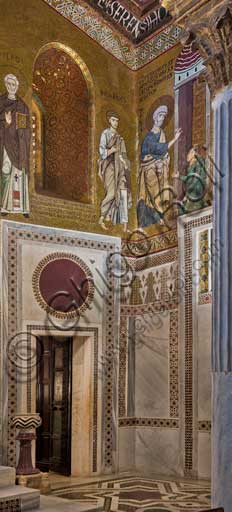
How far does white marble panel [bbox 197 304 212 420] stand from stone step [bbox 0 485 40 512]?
302cm

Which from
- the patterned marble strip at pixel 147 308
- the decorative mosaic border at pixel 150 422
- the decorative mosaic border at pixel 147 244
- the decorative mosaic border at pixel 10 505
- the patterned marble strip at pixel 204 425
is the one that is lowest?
the decorative mosaic border at pixel 10 505

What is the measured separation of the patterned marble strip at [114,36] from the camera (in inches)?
437

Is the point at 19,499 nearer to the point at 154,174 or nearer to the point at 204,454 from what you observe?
the point at 204,454

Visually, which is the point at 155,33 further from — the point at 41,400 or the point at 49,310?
the point at 41,400

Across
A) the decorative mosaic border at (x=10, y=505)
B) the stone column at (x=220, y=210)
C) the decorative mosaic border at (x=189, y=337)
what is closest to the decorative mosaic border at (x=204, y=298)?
the decorative mosaic border at (x=189, y=337)

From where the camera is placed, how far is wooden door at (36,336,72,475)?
10.8 metres

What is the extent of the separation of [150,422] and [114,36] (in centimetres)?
684

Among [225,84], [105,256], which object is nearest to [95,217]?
[105,256]

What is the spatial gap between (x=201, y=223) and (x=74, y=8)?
14.8ft

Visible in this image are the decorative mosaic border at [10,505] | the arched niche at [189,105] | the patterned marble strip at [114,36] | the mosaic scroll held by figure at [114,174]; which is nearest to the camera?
the decorative mosaic border at [10,505]

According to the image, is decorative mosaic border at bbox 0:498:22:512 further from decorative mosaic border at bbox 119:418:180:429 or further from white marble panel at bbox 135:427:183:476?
decorative mosaic border at bbox 119:418:180:429

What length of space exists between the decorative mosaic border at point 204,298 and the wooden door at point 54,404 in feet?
8.17

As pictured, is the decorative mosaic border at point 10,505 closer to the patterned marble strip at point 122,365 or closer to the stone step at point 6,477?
the stone step at point 6,477

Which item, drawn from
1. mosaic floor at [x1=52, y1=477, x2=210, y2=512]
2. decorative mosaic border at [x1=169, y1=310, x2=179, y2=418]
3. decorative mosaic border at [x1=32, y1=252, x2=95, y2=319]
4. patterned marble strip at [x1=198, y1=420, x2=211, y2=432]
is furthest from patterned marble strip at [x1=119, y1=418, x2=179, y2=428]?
decorative mosaic border at [x1=32, y1=252, x2=95, y2=319]
